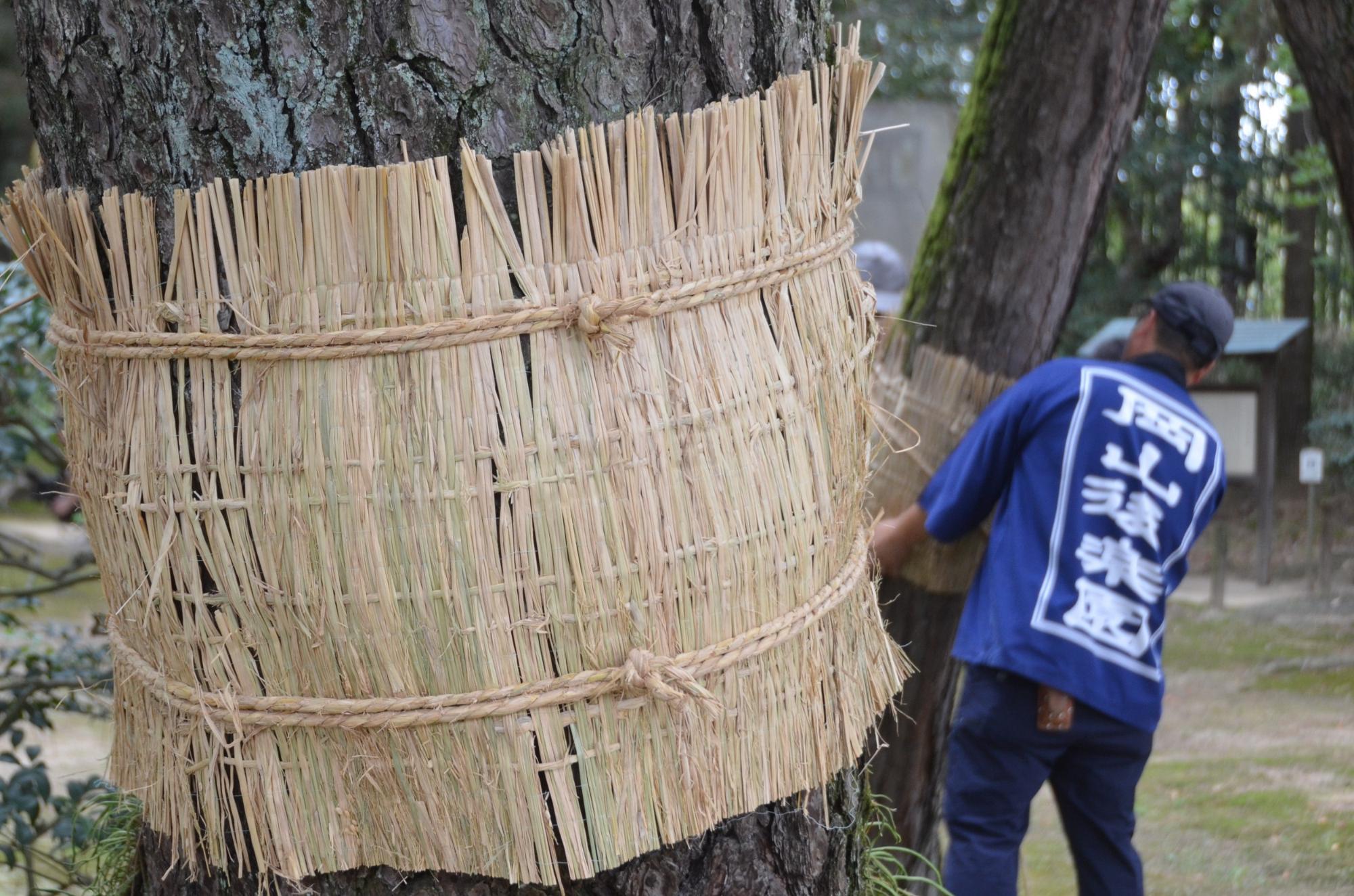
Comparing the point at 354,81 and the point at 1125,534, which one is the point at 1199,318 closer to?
the point at 1125,534

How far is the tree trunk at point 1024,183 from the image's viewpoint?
2.68 m

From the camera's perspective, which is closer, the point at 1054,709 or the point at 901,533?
the point at 1054,709

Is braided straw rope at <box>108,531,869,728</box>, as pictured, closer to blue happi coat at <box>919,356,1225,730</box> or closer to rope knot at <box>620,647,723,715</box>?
rope knot at <box>620,647,723,715</box>

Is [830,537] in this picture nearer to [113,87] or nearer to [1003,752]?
[113,87]

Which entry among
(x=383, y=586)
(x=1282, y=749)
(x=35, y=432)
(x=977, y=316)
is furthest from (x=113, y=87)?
(x=1282, y=749)

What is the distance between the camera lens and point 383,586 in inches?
35.2

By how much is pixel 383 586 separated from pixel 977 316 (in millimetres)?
2126

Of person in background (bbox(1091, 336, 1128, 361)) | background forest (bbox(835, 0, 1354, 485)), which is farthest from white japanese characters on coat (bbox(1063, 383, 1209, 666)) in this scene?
background forest (bbox(835, 0, 1354, 485))

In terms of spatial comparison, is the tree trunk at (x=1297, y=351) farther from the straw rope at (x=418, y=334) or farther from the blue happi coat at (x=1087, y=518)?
the straw rope at (x=418, y=334)

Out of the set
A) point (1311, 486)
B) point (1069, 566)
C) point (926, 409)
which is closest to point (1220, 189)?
point (1311, 486)

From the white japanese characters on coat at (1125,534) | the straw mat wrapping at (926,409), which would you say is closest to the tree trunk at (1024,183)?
the straw mat wrapping at (926,409)

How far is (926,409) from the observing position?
2.75 m

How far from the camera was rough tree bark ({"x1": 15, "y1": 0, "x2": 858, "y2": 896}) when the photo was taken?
936 mm

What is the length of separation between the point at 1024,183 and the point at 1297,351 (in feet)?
27.5
